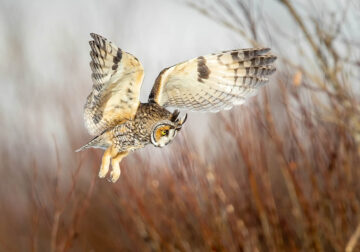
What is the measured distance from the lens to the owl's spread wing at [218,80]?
7.72ft

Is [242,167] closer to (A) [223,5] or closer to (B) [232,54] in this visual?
(A) [223,5]

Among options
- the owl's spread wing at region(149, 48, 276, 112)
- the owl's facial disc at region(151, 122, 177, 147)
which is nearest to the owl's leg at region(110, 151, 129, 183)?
the owl's facial disc at region(151, 122, 177, 147)

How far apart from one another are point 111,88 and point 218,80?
687 millimetres

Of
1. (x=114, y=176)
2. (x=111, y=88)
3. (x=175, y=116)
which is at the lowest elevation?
(x=114, y=176)

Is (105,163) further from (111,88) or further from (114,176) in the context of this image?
(111,88)

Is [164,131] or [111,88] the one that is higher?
[111,88]

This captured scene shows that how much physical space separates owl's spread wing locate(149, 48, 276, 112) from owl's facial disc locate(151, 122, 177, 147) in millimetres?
413

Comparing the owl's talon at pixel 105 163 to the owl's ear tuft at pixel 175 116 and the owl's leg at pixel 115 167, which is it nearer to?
the owl's leg at pixel 115 167

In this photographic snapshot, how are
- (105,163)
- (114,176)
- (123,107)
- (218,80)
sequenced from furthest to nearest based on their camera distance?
(218,80)
(123,107)
(105,163)
(114,176)

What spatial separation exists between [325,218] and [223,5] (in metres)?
1.66

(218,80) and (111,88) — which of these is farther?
(218,80)

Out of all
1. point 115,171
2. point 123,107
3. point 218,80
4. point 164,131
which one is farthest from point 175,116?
point 218,80

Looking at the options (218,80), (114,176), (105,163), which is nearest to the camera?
(114,176)

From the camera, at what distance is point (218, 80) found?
8.23 ft
